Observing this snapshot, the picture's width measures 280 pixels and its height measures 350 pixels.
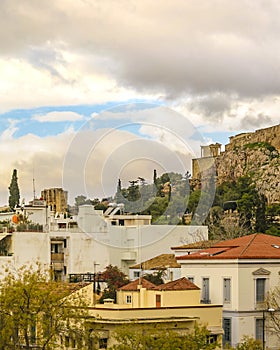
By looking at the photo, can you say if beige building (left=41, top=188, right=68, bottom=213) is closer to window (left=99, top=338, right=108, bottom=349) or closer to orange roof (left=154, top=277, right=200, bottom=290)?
orange roof (left=154, top=277, right=200, bottom=290)

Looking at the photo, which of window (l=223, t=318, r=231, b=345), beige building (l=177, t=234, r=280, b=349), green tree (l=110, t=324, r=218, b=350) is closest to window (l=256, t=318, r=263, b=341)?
beige building (l=177, t=234, r=280, b=349)

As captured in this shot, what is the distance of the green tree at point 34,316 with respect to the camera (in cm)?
4806

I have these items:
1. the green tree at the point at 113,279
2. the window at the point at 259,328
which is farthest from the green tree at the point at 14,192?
the window at the point at 259,328

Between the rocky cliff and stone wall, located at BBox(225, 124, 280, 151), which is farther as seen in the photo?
stone wall, located at BBox(225, 124, 280, 151)

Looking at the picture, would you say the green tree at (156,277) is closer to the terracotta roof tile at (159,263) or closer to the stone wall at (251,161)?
the terracotta roof tile at (159,263)

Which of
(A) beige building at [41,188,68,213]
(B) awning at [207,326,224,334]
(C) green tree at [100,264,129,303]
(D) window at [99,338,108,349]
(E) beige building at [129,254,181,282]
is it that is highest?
(A) beige building at [41,188,68,213]

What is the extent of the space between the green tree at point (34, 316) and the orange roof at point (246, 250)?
10324 mm

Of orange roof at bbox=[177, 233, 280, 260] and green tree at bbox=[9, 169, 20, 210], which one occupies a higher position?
green tree at bbox=[9, 169, 20, 210]

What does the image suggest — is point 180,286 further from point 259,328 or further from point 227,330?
point 259,328

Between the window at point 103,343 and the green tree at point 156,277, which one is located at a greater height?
the green tree at point 156,277

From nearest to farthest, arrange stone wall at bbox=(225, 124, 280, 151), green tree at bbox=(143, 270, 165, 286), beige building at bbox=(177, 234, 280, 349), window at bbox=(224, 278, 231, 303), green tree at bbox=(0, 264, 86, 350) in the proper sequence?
green tree at bbox=(0, 264, 86, 350) < beige building at bbox=(177, 234, 280, 349) < window at bbox=(224, 278, 231, 303) < green tree at bbox=(143, 270, 165, 286) < stone wall at bbox=(225, 124, 280, 151)

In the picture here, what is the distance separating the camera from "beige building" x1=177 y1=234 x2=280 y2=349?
180 ft

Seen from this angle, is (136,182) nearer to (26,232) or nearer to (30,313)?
(26,232)

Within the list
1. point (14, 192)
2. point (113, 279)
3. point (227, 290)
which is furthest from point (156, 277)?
point (14, 192)
